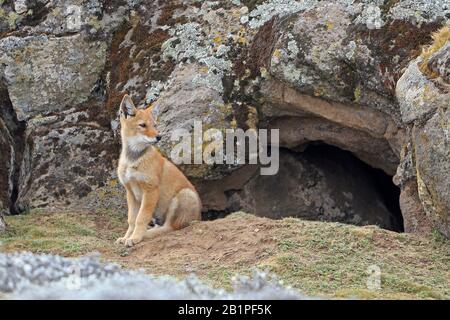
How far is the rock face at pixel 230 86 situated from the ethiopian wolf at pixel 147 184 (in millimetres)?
1204

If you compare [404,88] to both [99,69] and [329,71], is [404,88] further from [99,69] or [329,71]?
[99,69]

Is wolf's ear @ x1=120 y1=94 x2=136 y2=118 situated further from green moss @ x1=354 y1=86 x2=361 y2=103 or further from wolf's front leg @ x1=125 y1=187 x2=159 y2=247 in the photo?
green moss @ x1=354 y1=86 x2=361 y2=103

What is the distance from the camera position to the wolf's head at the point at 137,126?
1152 cm

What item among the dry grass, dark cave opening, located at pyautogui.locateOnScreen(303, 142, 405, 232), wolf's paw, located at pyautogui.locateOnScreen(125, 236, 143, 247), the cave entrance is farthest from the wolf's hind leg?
the dry grass

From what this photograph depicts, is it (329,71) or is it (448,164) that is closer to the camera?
(448,164)

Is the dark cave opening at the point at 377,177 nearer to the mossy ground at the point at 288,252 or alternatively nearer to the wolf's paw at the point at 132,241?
the mossy ground at the point at 288,252

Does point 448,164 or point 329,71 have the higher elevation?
point 329,71

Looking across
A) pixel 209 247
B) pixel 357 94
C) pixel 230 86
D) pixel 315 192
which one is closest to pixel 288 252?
pixel 209 247

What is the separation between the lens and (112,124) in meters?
13.9

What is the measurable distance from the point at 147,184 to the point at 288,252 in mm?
2594

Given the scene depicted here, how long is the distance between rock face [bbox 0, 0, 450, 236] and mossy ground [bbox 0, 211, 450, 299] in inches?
40.5

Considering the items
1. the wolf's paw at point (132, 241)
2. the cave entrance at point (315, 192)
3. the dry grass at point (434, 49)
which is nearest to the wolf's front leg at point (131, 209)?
the wolf's paw at point (132, 241)

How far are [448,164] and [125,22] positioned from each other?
7014 mm

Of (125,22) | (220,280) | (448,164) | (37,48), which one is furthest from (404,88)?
(37,48)
